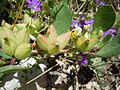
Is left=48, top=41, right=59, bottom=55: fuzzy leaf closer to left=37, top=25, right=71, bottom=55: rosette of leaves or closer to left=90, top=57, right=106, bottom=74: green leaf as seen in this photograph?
left=37, top=25, right=71, bottom=55: rosette of leaves

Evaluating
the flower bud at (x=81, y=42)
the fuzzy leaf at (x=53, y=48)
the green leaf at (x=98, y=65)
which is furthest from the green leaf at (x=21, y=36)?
the green leaf at (x=98, y=65)

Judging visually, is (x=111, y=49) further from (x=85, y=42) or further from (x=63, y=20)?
(x=63, y=20)

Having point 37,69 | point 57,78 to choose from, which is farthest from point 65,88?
point 37,69

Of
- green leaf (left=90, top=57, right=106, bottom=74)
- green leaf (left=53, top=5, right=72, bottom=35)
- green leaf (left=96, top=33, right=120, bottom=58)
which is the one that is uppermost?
green leaf (left=53, top=5, right=72, bottom=35)

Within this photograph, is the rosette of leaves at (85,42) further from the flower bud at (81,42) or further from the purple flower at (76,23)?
the purple flower at (76,23)

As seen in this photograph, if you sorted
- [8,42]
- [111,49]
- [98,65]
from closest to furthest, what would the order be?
[8,42], [111,49], [98,65]

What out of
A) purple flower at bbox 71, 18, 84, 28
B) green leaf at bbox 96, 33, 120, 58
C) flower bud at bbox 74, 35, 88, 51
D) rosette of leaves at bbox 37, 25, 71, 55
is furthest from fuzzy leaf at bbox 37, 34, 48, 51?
purple flower at bbox 71, 18, 84, 28

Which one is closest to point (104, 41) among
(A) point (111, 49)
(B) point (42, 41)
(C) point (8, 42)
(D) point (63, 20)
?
(A) point (111, 49)
